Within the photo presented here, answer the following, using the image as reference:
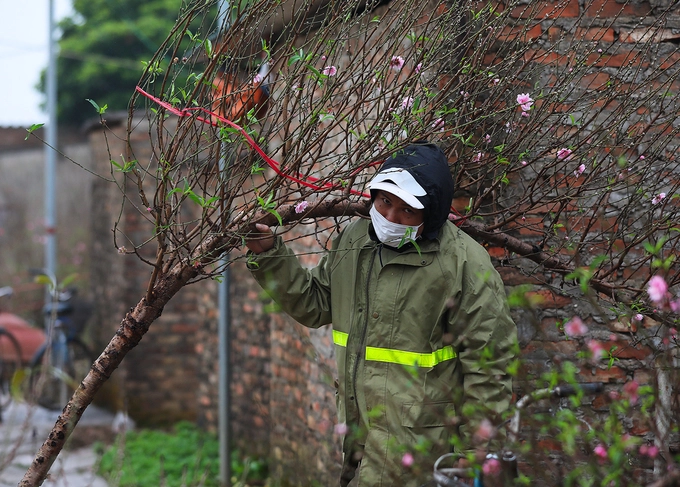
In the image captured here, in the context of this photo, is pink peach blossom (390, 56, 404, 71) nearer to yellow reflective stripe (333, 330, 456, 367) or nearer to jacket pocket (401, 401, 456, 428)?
yellow reflective stripe (333, 330, 456, 367)

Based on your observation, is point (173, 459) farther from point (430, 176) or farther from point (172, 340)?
point (430, 176)

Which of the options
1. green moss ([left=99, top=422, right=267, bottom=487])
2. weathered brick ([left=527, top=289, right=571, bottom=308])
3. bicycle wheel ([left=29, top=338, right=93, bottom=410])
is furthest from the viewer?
bicycle wheel ([left=29, top=338, right=93, bottom=410])

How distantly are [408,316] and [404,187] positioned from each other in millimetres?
428

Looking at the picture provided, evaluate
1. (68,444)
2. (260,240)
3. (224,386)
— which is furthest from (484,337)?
(68,444)

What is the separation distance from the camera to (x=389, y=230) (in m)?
2.60

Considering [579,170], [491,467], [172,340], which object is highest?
[172,340]

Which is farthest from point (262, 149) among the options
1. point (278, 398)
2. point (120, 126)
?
point (120, 126)

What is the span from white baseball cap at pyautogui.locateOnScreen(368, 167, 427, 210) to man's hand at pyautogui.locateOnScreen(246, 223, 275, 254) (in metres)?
0.40

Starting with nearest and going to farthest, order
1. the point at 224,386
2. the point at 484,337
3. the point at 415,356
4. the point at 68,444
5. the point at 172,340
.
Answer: the point at 484,337
the point at 415,356
the point at 68,444
the point at 224,386
the point at 172,340

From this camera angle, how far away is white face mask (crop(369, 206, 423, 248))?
2.56 m

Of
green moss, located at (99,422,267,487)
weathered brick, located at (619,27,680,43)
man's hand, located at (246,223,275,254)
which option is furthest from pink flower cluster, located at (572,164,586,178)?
green moss, located at (99,422,267,487)

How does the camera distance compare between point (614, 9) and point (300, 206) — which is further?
point (614, 9)

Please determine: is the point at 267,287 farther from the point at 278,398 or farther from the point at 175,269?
the point at 278,398

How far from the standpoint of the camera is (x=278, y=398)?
200 inches
